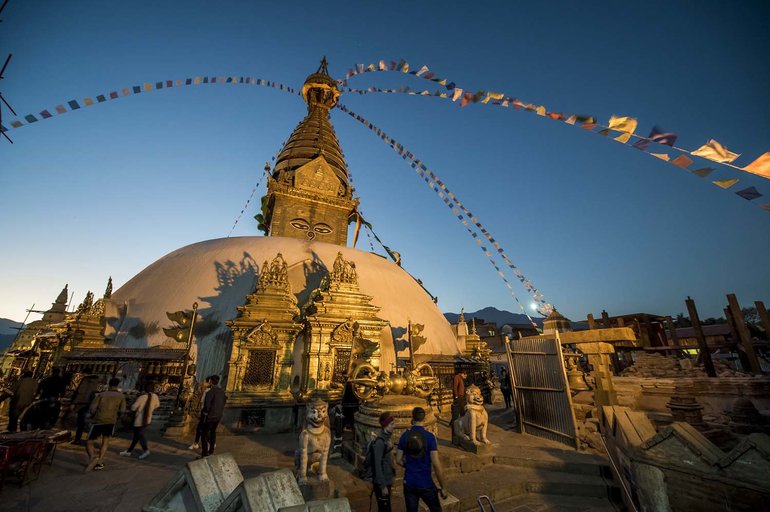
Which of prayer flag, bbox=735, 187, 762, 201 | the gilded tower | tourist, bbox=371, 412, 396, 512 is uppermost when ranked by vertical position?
the gilded tower

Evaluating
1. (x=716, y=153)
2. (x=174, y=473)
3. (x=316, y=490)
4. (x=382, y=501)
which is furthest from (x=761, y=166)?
(x=174, y=473)

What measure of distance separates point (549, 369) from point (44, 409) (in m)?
13.2

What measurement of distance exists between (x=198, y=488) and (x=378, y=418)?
3.78 meters

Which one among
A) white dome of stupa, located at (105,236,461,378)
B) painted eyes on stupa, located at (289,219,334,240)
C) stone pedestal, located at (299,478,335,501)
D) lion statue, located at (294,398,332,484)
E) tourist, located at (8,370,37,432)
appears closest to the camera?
stone pedestal, located at (299,478,335,501)

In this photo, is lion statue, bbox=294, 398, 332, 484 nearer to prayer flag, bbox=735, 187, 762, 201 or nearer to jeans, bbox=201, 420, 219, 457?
jeans, bbox=201, 420, 219, 457

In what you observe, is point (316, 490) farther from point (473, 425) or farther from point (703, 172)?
point (703, 172)

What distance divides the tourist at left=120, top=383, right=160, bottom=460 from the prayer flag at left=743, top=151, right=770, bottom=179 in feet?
39.3

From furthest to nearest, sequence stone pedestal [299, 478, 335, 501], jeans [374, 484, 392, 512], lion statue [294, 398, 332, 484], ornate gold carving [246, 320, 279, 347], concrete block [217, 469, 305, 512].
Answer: ornate gold carving [246, 320, 279, 347] < lion statue [294, 398, 332, 484] < stone pedestal [299, 478, 335, 501] < jeans [374, 484, 392, 512] < concrete block [217, 469, 305, 512]

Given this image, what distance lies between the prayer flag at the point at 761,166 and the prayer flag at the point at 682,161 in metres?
1.55

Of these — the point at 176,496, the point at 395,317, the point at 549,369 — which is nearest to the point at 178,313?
the point at 395,317

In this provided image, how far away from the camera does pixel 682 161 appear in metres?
6.37

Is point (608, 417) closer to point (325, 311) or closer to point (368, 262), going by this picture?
point (325, 311)

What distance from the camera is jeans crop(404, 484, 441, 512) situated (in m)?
3.61

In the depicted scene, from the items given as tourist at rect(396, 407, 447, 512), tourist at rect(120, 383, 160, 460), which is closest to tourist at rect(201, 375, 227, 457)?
tourist at rect(120, 383, 160, 460)
